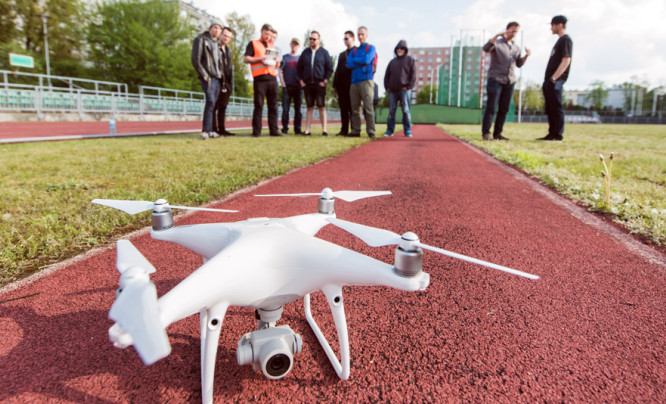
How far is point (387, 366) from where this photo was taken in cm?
119

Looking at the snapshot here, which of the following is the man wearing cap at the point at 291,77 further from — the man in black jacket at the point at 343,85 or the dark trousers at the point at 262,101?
the man in black jacket at the point at 343,85

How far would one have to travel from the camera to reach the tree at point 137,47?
39781 millimetres

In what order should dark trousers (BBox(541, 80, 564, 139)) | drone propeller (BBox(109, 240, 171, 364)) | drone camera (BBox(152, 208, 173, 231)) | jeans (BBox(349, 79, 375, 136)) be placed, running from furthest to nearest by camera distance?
jeans (BBox(349, 79, 375, 136))
dark trousers (BBox(541, 80, 564, 139))
drone camera (BBox(152, 208, 173, 231))
drone propeller (BBox(109, 240, 171, 364))

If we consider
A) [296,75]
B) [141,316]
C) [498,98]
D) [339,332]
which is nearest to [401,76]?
[498,98]

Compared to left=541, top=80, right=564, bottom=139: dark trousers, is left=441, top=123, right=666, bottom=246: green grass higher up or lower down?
lower down

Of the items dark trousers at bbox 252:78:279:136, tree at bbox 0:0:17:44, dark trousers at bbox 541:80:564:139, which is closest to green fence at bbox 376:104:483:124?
dark trousers at bbox 541:80:564:139

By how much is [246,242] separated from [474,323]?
0.96m

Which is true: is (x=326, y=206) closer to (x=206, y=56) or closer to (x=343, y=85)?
(x=206, y=56)

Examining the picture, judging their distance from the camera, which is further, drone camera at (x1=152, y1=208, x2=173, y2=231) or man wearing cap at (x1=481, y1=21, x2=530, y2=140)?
man wearing cap at (x1=481, y1=21, x2=530, y2=140)

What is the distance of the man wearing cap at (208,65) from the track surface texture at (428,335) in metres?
6.72

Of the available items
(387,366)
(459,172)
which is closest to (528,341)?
(387,366)

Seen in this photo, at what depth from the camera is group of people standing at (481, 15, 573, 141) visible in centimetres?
805

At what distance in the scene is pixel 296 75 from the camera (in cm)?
1046

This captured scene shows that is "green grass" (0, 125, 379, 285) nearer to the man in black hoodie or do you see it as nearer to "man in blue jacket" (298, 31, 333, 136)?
"man in blue jacket" (298, 31, 333, 136)
